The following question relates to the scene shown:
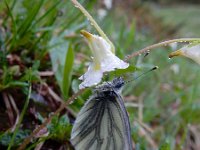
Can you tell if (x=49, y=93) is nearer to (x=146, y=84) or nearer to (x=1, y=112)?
(x=1, y=112)

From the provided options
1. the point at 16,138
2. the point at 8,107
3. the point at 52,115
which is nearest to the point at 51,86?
the point at 8,107

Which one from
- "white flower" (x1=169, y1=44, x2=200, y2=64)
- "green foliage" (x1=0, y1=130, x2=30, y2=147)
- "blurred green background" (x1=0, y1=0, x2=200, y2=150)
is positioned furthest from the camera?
"blurred green background" (x1=0, y1=0, x2=200, y2=150)

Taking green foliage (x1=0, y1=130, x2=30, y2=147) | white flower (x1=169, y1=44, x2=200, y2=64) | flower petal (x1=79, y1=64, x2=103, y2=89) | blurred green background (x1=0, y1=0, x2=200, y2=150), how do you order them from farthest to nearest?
blurred green background (x1=0, y1=0, x2=200, y2=150) < green foliage (x1=0, y1=130, x2=30, y2=147) < white flower (x1=169, y1=44, x2=200, y2=64) < flower petal (x1=79, y1=64, x2=103, y2=89)

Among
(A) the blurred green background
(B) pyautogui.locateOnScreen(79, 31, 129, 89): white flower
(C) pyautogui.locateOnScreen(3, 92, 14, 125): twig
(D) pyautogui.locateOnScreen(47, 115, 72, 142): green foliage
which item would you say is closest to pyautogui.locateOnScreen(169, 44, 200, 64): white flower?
(B) pyautogui.locateOnScreen(79, 31, 129, 89): white flower

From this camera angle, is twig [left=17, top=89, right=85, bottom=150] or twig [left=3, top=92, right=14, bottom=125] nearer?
twig [left=17, top=89, right=85, bottom=150]

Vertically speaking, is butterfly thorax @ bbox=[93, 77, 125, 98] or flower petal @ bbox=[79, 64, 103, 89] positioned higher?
flower petal @ bbox=[79, 64, 103, 89]

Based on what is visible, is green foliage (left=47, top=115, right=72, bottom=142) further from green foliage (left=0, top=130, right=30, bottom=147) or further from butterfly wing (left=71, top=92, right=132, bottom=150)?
butterfly wing (left=71, top=92, right=132, bottom=150)

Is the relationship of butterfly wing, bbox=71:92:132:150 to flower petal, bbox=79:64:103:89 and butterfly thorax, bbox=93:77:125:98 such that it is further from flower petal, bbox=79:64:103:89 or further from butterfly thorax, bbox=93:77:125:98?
flower petal, bbox=79:64:103:89

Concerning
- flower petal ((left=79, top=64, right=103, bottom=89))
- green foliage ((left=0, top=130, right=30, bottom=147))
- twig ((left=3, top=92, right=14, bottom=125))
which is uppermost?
flower petal ((left=79, top=64, right=103, bottom=89))
